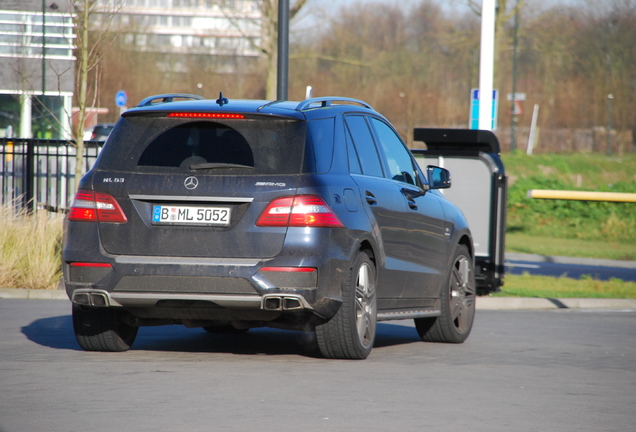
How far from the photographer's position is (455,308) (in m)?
9.70

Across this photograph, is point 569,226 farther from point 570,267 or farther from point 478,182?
point 478,182

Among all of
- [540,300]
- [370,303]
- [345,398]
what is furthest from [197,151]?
[540,300]

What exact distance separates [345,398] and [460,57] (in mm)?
58439

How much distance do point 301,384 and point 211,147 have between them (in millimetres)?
1784

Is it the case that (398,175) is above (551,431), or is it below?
above

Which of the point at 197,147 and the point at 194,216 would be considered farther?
the point at 197,147

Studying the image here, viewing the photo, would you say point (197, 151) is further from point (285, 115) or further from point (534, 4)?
point (534, 4)

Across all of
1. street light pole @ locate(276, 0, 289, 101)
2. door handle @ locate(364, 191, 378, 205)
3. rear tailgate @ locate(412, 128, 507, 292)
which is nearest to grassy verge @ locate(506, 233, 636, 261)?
rear tailgate @ locate(412, 128, 507, 292)

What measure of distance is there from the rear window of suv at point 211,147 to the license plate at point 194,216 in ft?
0.88

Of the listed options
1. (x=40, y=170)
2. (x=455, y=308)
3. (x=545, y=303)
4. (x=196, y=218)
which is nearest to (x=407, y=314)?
(x=455, y=308)

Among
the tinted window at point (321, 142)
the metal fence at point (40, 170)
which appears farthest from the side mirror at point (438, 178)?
the metal fence at point (40, 170)

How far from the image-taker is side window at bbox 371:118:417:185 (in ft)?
28.9

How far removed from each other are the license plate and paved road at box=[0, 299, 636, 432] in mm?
954

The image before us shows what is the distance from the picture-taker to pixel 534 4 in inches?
1603
